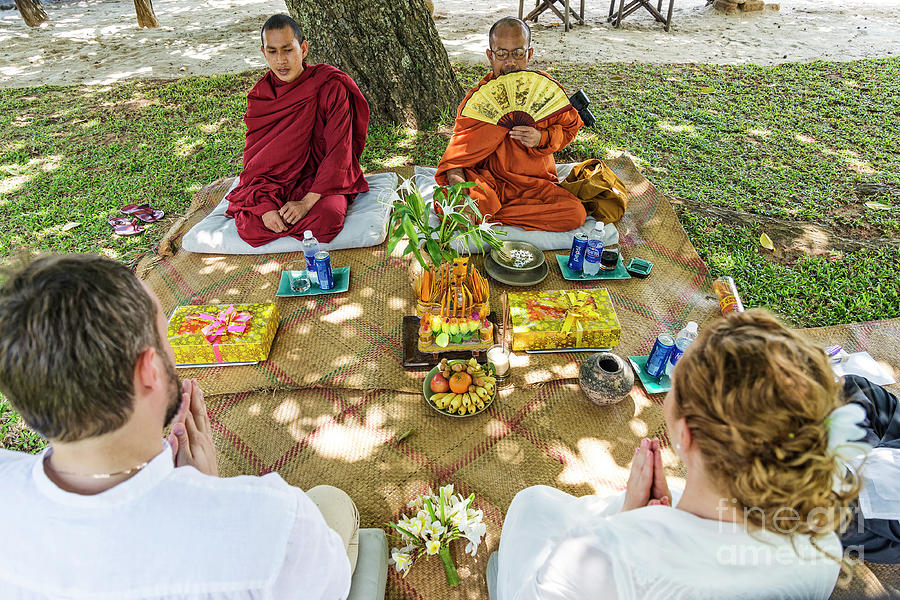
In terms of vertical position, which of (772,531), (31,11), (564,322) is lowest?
(564,322)

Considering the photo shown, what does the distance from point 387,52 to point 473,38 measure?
5.06 meters

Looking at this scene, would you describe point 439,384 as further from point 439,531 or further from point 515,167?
point 515,167

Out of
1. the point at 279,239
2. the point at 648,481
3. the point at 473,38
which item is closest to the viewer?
the point at 648,481

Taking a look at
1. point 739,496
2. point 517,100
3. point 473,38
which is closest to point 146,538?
point 739,496

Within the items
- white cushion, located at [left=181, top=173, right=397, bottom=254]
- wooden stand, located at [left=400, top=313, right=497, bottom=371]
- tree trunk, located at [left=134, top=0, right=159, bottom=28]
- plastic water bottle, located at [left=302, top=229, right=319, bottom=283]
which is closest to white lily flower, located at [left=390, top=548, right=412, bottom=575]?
wooden stand, located at [left=400, top=313, right=497, bottom=371]

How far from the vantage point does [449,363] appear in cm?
306

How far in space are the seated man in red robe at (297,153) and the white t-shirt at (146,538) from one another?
332 cm

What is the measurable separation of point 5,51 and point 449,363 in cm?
1301

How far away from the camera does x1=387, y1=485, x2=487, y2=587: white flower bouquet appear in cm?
229

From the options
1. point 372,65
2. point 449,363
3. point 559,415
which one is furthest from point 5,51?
point 559,415

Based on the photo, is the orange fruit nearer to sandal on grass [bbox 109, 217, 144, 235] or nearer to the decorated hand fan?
the decorated hand fan

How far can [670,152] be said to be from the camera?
6012 mm

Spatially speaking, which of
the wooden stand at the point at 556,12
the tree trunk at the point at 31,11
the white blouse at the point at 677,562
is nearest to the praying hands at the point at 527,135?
the white blouse at the point at 677,562

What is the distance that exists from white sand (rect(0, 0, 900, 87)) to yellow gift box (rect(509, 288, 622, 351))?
285 inches
